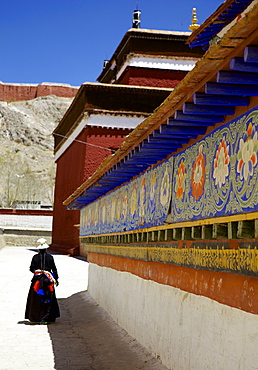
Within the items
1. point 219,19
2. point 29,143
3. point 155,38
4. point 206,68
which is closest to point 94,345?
point 206,68

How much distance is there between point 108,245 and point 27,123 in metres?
55.9

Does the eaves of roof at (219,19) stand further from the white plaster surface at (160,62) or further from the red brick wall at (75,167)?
the white plaster surface at (160,62)

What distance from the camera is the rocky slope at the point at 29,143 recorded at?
56250mm

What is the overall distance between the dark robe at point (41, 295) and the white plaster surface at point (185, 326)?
127 cm

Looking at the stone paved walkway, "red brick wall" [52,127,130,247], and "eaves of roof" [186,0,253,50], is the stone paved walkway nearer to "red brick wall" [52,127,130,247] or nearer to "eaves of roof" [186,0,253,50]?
"eaves of roof" [186,0,253,50]

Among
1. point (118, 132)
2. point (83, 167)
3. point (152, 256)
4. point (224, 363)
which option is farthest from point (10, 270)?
point (224, 363)

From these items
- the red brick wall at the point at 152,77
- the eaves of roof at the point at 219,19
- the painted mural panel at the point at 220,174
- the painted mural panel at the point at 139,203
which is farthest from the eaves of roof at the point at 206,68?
the red brick wall at the point at 152,77

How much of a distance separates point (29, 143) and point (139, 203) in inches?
2257

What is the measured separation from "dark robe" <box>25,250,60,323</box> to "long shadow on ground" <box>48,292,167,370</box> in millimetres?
280

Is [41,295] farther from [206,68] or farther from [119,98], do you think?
[119,98]

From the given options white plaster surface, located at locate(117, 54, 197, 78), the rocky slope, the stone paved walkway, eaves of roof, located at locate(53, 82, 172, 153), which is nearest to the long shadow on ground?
the stone paved walkway

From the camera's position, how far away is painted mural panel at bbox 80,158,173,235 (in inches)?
232

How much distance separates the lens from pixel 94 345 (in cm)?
777

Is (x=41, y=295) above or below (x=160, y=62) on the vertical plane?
below
